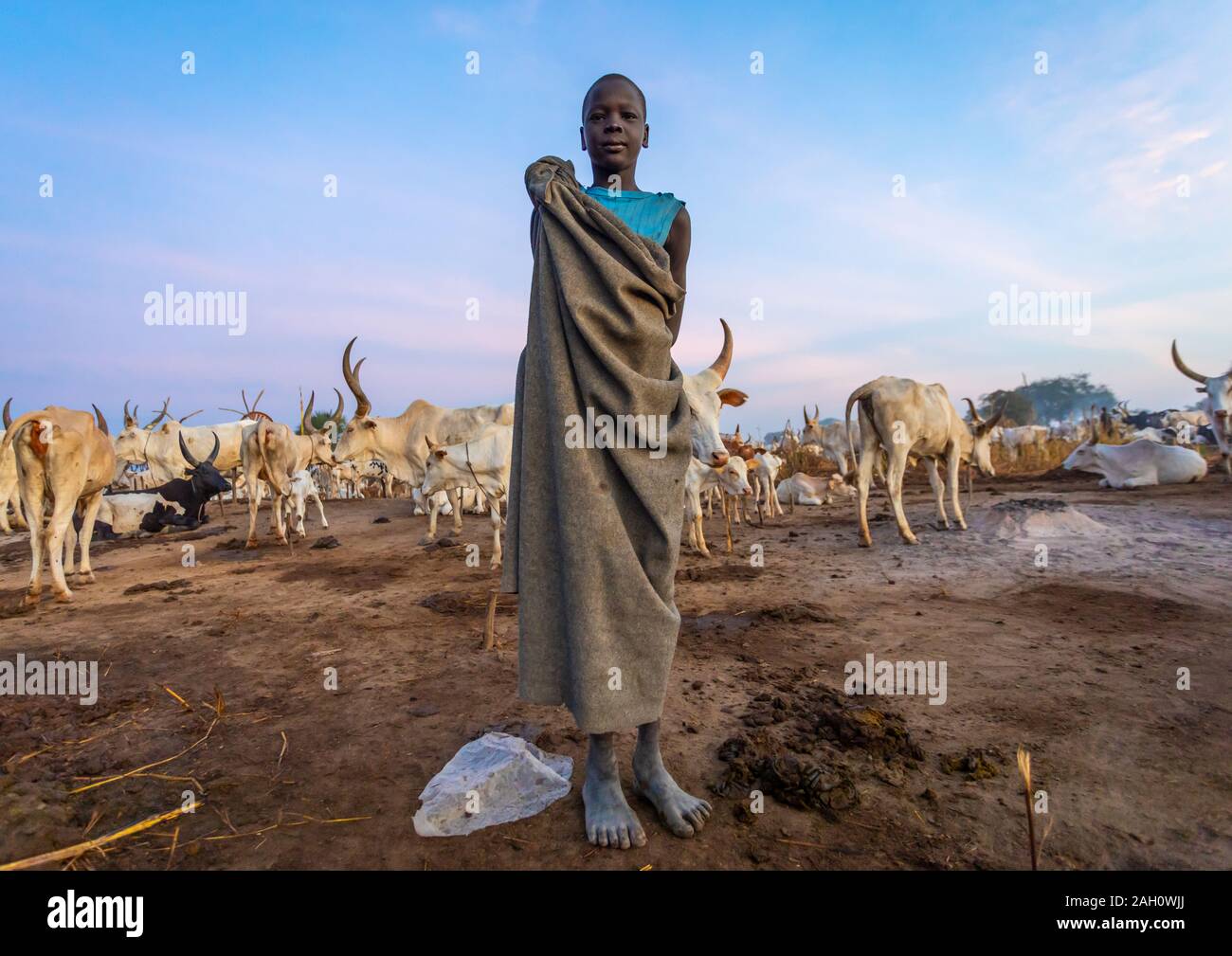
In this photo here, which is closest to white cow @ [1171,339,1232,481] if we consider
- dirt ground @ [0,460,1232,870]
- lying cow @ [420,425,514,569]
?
dirt ground @ [0,460,1232,870]

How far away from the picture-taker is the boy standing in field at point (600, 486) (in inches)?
76.9

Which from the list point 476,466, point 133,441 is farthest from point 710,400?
point 133,441

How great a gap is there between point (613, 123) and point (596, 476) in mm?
1257

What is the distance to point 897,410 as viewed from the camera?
7.92 meters

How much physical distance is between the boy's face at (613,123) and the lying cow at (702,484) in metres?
5.02

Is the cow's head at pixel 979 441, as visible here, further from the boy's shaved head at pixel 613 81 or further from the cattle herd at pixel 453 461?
the boy's shaved head at pixel 613 81

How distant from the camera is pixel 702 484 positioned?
8.51 m

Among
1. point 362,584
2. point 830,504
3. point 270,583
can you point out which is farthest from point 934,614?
point 830,504

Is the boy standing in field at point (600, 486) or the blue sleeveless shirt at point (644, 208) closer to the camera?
the boy standing in field at point (600, 486)

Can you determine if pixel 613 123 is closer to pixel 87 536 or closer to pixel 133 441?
pixel 87 536

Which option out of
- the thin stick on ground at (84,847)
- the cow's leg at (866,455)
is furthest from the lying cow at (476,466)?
the thin stick on ground at (84,847)

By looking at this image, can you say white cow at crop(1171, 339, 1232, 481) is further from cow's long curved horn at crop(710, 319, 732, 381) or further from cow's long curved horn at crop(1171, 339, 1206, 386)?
cow's long curved horn at crop(710, 319, 732, 381)

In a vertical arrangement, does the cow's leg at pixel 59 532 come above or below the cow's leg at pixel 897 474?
below

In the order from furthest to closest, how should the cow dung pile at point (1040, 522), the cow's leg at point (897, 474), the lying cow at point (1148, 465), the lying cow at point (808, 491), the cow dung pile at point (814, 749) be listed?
the lying cow at point (808, 491) < the lying cow at point (1148, 465) < the cow's leg at point (897, 474) < the cow dung pile at point (1040, 522) < the cow dung pile at point (814, 749)
